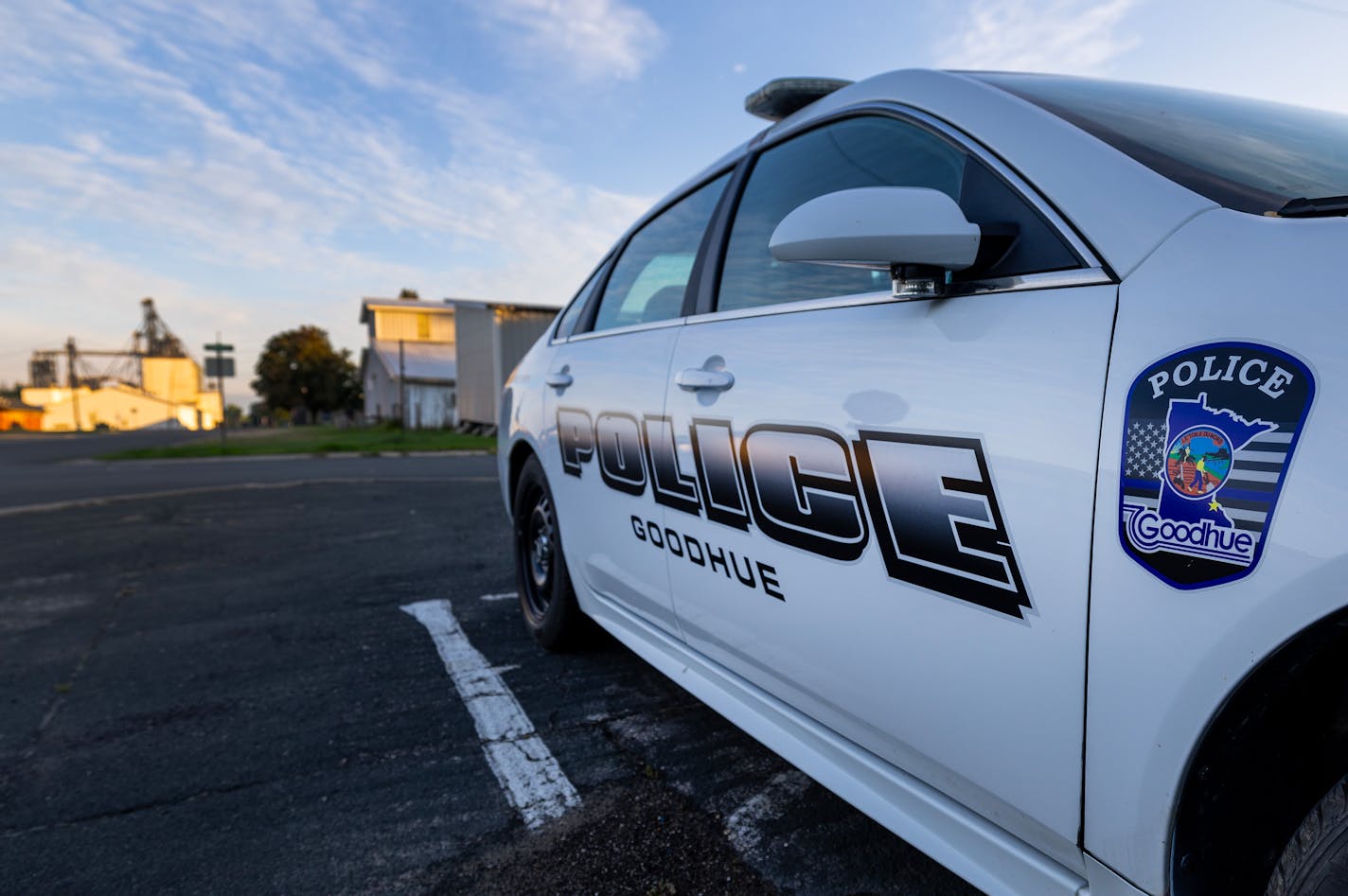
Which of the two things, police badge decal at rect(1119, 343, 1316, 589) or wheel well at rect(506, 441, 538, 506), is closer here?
police badge decal at rect(1119, 343, 1316, 589)

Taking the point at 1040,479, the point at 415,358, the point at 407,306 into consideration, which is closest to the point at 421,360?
the point at 415,358

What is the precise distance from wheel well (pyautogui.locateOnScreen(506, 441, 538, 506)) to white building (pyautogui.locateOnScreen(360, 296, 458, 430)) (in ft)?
86.4

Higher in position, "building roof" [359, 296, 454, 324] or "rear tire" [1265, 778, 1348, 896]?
"building roof" [359, 296, 454, 324]

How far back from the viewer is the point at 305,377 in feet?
198

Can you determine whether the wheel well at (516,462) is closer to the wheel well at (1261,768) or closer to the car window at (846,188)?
the car window at (846,188)

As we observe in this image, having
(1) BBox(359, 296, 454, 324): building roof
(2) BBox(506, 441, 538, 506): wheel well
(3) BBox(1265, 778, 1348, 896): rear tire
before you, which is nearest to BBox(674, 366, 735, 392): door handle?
(3) BBox(1265, 778, 1348, 896): rear tire

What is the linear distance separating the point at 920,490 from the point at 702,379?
27.9 inches

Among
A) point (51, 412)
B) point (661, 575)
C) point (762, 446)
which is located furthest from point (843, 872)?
point (51, 412)

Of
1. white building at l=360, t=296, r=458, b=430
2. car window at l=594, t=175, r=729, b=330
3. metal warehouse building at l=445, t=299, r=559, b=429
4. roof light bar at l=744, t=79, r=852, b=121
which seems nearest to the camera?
roof light bar at l=744, t=79, r=852, b=121

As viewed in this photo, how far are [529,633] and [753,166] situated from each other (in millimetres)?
2234

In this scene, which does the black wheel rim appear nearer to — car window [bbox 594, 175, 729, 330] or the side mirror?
car window [bbox 594, 175, 729, 330]

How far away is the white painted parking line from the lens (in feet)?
6.68

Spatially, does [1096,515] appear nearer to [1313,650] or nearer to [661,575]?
[1313,650]

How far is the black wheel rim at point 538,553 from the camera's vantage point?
306 centimetres
